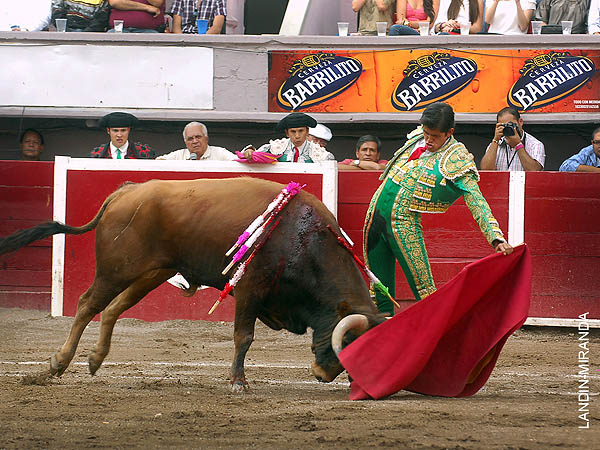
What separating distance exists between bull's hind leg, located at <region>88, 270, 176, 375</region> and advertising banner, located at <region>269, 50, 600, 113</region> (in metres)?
3.66

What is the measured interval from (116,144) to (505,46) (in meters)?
3.41

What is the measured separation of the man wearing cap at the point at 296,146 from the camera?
7.48 m

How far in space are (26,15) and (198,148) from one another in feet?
8.34

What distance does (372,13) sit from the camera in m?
8.78

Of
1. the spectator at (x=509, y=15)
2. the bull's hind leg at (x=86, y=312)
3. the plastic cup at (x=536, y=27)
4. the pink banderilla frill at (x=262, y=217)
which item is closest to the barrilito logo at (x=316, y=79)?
the spectator at (x=509, y=15)

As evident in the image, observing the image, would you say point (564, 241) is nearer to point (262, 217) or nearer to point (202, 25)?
point (262, 217)

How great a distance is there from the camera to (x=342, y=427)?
361 centimetres

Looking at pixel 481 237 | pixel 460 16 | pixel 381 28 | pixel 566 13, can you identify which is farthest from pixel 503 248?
pixel 566 13

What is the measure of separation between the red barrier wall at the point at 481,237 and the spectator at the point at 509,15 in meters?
1.73

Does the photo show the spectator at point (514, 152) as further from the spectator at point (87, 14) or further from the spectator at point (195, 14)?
the spectator at point (87, 14)

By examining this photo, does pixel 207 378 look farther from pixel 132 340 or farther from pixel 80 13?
pixel 80 13

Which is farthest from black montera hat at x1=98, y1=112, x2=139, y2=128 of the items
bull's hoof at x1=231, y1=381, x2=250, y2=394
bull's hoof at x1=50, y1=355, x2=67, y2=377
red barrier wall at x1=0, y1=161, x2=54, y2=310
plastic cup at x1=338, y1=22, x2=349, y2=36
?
bull's hoof at x1=231, y1=381, x2=250, y2=394

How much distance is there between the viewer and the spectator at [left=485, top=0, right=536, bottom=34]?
8.59m

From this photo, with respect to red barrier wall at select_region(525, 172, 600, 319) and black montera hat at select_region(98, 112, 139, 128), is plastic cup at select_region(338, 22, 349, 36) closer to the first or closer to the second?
black montera hat at select_region(98, 112, 139, 128)
